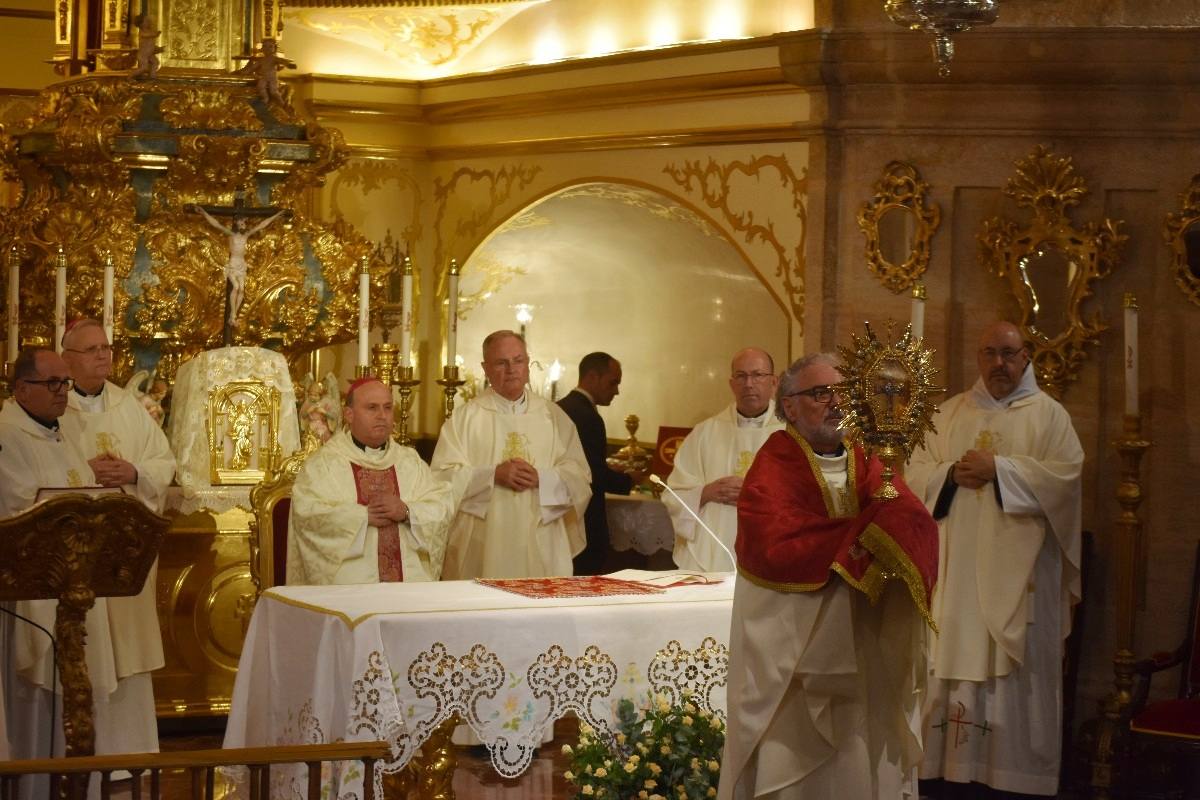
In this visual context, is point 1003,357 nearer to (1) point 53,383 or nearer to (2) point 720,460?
(2) point 720,460

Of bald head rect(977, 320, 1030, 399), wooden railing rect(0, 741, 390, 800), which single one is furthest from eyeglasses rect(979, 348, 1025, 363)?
wooden railing rect(0, 741, 390, 800)

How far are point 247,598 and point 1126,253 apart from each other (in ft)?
14.0

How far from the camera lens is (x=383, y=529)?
7.54m

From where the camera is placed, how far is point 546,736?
315 inches

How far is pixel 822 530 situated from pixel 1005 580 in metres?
2.69

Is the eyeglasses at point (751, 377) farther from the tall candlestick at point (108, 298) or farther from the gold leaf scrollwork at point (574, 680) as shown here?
the tall candlestick at point (108, 298)

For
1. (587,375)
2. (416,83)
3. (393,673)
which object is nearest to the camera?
(393,673)

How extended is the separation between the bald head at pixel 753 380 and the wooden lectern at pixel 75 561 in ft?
9.88

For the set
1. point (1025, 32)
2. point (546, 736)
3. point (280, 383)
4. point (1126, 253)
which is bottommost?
point (546, 736)

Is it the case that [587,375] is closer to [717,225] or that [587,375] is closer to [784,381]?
[717,225]

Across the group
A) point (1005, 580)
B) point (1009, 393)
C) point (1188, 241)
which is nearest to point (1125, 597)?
point (1005, 580)

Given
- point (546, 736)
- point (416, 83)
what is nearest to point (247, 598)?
point (546, 736)

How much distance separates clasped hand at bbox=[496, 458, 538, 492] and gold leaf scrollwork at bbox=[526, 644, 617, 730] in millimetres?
2157

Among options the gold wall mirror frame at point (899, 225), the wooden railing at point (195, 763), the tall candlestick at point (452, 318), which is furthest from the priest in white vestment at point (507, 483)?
the wooden railing at point (195, 763)
